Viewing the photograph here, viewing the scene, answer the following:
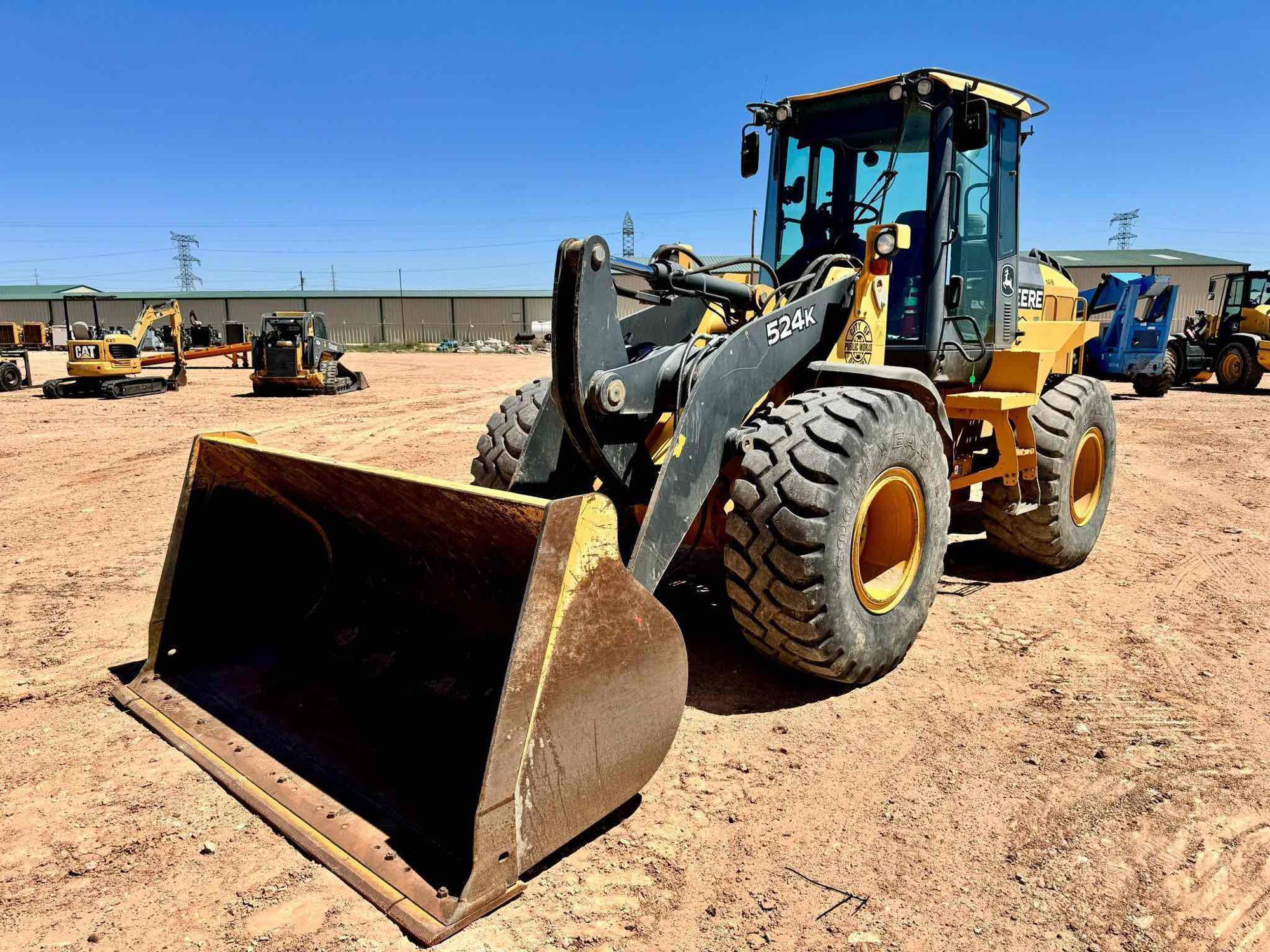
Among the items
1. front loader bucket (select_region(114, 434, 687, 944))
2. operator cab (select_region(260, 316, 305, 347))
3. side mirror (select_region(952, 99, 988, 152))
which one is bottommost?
front loader bucket (select_region(114, 434, 687, 944))

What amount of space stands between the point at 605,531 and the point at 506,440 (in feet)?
7.53

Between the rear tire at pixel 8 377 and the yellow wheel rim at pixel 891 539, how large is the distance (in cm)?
2144

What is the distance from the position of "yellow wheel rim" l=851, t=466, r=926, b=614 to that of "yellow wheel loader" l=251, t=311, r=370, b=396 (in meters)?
16.1

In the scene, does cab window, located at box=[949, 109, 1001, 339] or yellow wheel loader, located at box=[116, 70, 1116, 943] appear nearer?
yellow wheel loader, located at box=[116, 70, 1116, 943]

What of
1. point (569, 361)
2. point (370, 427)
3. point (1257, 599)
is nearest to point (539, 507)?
point (569, 361)

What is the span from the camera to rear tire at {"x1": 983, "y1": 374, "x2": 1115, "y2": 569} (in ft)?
18.3

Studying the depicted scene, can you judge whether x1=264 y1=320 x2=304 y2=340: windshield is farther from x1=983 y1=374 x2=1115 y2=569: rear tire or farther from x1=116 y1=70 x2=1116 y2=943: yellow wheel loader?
x1=983 y1=374 x2=1115 y2=569: rear tire

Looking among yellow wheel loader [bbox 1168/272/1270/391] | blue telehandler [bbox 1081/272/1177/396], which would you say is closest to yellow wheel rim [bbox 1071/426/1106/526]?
blue telehandler [bbox 1081/272/1177/396]

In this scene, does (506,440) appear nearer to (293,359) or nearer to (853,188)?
(853,188)

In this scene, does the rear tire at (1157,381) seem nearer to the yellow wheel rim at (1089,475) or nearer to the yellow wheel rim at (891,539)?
the yellow wheel rim at (1089,475)

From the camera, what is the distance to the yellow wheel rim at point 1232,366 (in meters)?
19.4

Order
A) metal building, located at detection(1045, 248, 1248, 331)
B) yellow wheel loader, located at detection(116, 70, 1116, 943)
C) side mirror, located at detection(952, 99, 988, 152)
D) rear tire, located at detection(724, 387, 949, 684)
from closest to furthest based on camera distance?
yellow wheel loader, located at detection(116, 70, 1116, 943) → rear tire, located at detection(724, 387, 949, 684) → side mirror, located at detection(952, 99, 988, 152) → metal building, located at detection(1045, 248, 1248, 331)

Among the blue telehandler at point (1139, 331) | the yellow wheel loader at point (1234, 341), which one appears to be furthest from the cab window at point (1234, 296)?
the blue telehandler at point (1139, 331)

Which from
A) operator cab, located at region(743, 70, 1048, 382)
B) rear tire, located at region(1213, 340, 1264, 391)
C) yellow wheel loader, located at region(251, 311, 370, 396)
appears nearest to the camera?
operator cab, located at region(743, 70, 1048, 382)
